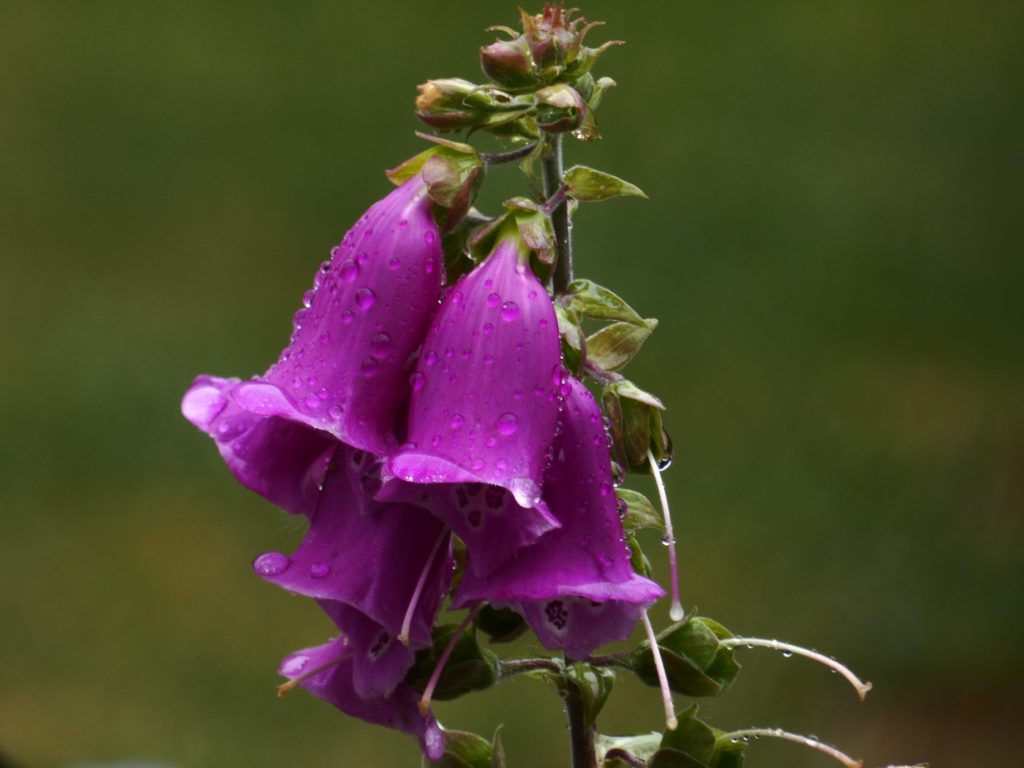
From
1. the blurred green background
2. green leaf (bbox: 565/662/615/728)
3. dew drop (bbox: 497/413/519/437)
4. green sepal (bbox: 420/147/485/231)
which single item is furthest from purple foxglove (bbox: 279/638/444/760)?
the blurred green background

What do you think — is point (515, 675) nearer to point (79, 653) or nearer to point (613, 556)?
point (613, 556)

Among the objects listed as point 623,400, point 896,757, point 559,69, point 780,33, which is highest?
point 559,69

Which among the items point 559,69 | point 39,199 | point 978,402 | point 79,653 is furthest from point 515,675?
point 39,199

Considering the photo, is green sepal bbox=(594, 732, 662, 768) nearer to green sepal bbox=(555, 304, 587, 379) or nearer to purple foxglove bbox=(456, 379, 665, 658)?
purple foxglove bbox=(456, 379, 665, 658)

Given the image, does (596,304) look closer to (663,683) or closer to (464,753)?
(663,683)

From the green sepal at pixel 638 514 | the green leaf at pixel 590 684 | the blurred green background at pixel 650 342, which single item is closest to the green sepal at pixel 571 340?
the green sepal at pixel 638 514

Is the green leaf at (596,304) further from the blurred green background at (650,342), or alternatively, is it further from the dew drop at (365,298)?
the blurred green background at (650,342)
